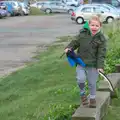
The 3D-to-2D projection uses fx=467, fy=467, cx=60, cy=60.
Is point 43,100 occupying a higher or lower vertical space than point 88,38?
lower

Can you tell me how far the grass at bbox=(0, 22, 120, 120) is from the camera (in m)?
6.96

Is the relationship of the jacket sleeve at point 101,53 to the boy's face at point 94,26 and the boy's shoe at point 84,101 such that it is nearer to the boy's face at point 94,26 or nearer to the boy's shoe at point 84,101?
the boy's face at point 94,26

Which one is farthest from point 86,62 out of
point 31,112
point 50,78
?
point 50,78

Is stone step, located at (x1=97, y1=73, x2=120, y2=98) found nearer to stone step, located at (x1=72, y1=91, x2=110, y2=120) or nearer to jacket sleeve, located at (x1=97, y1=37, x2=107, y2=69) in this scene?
stone step, located at (x1=72, y1=91, x2=110, y2=120)

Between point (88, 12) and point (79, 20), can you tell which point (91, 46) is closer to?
point (88, 12)

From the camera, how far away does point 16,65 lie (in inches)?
612

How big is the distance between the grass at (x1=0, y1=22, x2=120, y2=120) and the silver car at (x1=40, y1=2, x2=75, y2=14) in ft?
147

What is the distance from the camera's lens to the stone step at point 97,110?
589 cm

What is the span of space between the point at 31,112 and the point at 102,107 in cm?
131

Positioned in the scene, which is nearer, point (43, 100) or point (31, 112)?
point (31, 112)

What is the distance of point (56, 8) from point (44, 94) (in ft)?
164

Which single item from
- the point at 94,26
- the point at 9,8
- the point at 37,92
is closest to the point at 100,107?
the point at 94,26

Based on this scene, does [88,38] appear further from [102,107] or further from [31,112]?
[31,112]

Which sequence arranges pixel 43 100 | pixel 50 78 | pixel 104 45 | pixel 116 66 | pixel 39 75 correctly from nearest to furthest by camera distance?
pixel 104 45 < pixel 43 100 < pixel 116 66 < pixel 50 78 < pixel 39 75
